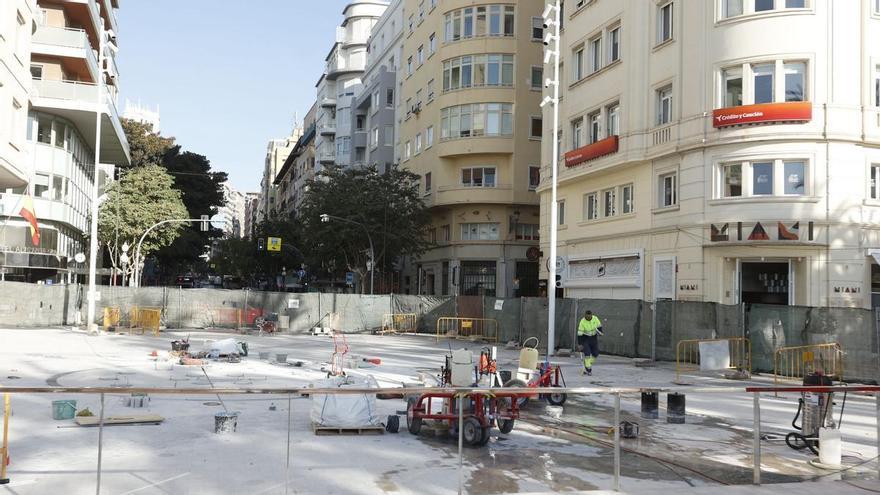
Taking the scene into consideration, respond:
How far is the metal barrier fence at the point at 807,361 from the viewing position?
2008 cm

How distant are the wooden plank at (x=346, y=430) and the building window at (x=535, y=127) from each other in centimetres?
4052

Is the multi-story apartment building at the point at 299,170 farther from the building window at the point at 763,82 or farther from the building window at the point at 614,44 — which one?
the building window at the point at 763,82

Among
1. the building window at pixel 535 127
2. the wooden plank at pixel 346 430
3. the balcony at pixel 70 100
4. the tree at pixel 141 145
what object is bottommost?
the wooden plank at pixel 346 430

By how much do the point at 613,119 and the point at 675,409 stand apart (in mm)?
22686

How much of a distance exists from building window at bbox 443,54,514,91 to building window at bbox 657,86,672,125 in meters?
19.8

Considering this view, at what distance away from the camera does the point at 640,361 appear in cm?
2506

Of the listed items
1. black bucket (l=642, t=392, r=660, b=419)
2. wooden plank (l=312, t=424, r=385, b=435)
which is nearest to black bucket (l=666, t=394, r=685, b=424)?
black bucket (l=642, t=392, r=660, b=419)

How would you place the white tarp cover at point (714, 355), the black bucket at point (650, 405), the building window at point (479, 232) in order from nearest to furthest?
the black bucket at point (650, 405), the white tarp cover at point (714, 355), the building window at point (479, 232)

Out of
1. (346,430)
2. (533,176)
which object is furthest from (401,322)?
(346,430)

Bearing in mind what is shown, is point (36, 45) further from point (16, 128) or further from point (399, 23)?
point (399, 23)

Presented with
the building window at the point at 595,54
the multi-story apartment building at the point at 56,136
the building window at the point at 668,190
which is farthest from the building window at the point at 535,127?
the multi-story apartment building at the point at 56,136

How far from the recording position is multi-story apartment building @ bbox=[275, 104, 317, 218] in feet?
337

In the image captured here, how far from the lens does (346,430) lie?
11328 millimetres

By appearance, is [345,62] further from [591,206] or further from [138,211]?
[591,206]
